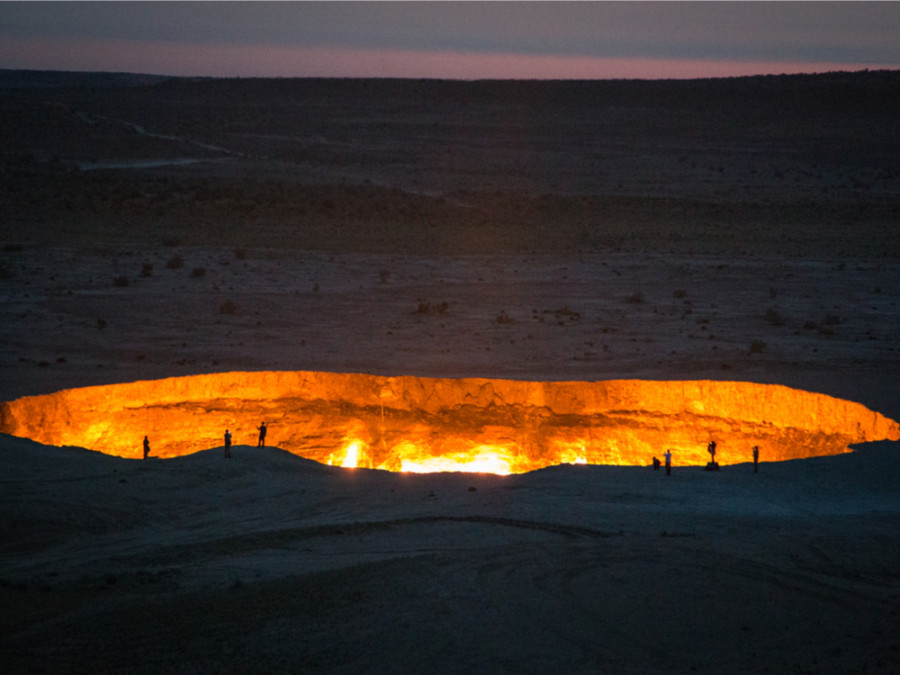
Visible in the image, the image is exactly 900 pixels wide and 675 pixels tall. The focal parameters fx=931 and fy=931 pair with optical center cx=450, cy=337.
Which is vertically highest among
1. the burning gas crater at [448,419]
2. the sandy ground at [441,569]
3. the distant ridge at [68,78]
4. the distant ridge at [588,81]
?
the distant ridge at [68,78]

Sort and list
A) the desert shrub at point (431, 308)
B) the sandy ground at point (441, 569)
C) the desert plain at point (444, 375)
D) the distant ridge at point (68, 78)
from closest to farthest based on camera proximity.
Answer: the sandy ground at point (441, 569) < the desert plain at point (444, 375) < the desert shrub at point (431, 308) < the distant ridge at point (68, 78)

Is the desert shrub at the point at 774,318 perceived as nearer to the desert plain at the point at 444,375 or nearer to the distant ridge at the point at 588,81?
the desert plain at the point at 444,375

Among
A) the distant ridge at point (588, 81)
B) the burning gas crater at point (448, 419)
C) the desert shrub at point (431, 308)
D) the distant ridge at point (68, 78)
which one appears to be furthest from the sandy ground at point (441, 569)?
the distant ridge at point (68, 78)

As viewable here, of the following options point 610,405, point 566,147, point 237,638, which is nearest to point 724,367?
point 610,405

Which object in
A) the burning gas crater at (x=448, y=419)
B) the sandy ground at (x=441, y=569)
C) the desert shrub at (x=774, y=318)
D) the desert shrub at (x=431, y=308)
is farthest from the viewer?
the desert shrub at (x=431, y=308)

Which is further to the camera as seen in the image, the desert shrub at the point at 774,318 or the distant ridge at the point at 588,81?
the distant ridge at the point at 588,81

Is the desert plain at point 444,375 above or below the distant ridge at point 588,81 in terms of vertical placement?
below

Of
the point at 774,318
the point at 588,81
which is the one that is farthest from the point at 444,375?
the point at 588,81
